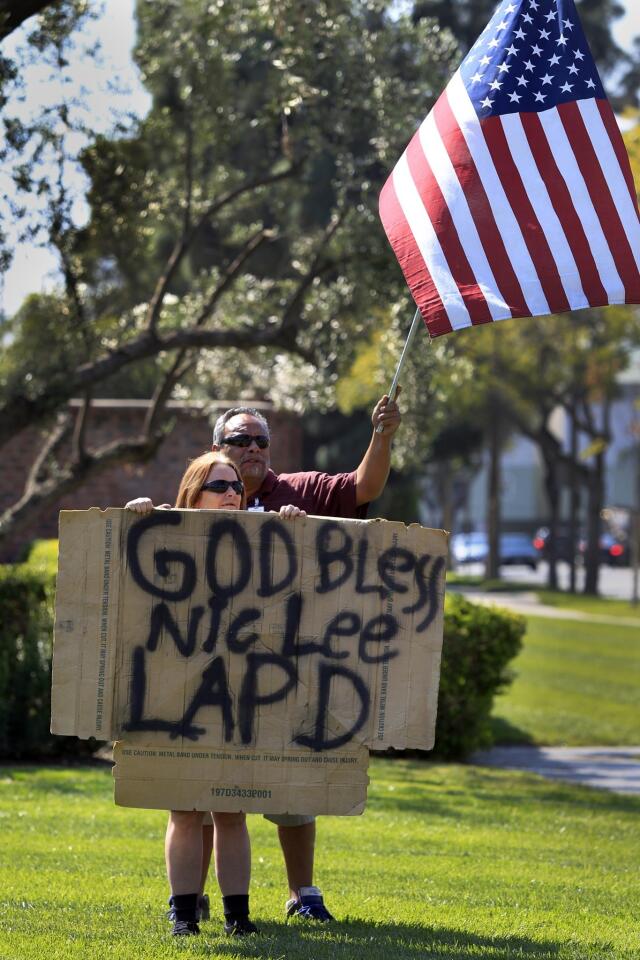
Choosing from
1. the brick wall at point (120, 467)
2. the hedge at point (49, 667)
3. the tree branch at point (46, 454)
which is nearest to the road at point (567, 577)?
the brick wall at point (120, 467)

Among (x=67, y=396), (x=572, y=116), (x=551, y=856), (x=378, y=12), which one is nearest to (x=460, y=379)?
(x=378, y=12)

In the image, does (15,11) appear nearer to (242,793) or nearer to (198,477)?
(198,477)

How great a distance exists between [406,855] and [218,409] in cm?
1110

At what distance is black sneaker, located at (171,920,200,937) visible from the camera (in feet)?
16.6

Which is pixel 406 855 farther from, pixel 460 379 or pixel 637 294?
pixel 460 379

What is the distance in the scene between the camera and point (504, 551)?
66.7 m

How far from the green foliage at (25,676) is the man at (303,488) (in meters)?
6.26

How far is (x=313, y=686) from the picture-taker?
200 inches

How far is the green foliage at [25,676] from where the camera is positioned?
11531 millimetres

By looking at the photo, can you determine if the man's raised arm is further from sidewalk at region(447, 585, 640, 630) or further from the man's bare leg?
sidewalk at region(447, 585, 640, 630)

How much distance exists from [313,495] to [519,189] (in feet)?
5.18

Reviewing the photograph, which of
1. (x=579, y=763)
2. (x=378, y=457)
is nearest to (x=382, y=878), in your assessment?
(x=378, y=457)

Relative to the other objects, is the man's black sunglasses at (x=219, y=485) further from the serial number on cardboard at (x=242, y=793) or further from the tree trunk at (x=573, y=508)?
the tree trunk at (x=573, y=508)

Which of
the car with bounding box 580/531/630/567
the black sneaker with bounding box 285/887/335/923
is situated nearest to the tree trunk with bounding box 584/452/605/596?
the car with bounding box 580/531/630/567
